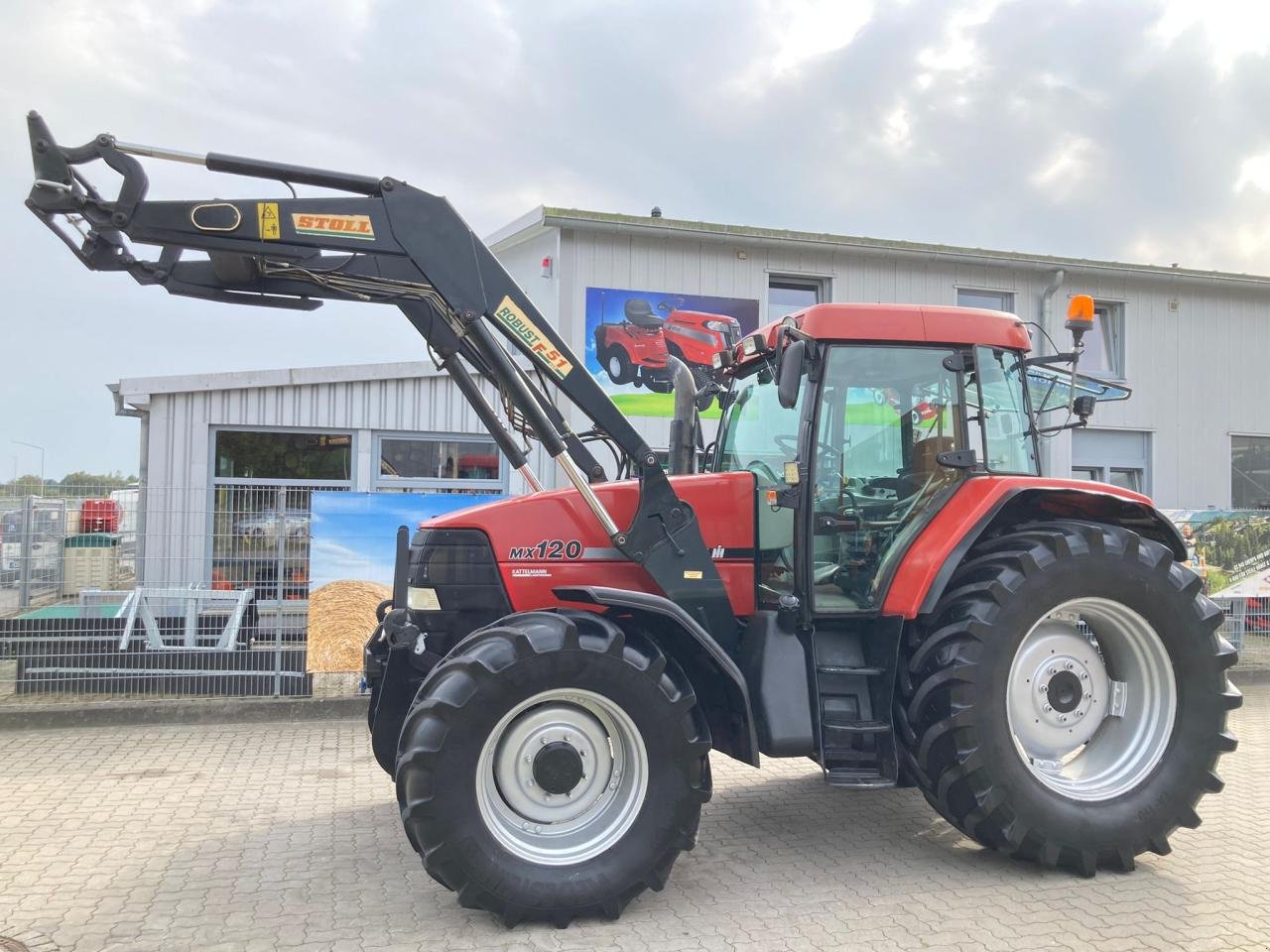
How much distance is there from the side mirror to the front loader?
0.6 inches

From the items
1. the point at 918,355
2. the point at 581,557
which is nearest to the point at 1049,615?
the point at 918,355

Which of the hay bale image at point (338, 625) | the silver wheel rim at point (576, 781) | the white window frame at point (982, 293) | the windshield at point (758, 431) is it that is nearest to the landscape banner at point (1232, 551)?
the white window frame at point (982, 293)

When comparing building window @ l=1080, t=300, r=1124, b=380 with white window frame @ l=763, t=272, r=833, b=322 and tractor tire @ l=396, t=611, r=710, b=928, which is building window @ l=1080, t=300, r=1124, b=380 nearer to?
white window frame @ l=763, t=272, r=833, b=322

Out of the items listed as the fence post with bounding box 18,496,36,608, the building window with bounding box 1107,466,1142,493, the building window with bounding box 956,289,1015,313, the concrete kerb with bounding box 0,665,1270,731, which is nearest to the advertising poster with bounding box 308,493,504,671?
the concrete kerb with bounding box 0,665,1270,731

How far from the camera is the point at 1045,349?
45.1ft

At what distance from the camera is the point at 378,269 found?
14.3ft

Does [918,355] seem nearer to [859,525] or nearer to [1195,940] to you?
[859,525]

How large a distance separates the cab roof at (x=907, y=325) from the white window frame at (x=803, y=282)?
7.82 m

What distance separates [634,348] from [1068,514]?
25.0 ft

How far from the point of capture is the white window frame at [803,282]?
13.0 metres

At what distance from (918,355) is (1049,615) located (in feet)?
4.64

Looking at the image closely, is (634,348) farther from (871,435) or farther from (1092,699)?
(1092,699)

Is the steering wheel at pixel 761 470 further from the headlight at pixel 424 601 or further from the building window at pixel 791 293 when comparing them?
the building window at pixel 791 293

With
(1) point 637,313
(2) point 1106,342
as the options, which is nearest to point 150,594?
(1) point 637,313
